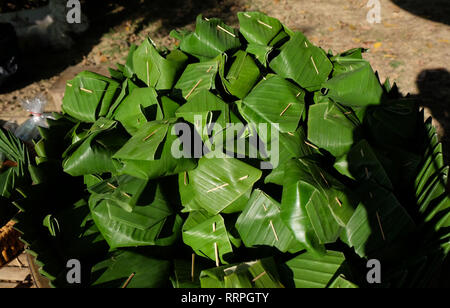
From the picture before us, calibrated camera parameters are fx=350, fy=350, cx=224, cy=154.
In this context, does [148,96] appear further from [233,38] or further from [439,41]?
[439,41]

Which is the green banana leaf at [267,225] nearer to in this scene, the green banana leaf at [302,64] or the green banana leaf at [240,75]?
the green banana leaf at [240,75]

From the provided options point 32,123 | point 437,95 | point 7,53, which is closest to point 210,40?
point 32,123

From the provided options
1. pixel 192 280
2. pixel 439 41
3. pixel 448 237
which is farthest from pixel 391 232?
pixel 439 41

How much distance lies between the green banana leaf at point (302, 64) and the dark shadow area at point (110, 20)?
4.12 meters

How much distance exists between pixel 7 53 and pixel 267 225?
4.53 metres

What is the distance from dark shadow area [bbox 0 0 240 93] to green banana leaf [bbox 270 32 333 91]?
162 inches

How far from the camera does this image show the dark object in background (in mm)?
4242

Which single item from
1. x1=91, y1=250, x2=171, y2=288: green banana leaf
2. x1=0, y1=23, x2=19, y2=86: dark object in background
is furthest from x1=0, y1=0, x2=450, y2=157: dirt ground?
x1=91, y1=250, x2=171, y2=288: green banana leaf

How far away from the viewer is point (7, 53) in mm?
4297

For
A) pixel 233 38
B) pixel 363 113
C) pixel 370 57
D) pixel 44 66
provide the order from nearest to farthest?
pixel 363 113 < pixel 233 38 < pixel 370 57 < pixel 44 66

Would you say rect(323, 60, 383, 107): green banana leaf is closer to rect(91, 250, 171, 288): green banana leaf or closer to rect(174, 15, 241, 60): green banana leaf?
rect(174, 15, 241, 60): green banana leaf

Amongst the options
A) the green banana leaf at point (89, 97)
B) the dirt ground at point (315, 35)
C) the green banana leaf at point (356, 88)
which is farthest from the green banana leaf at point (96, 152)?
the dirt ground at point (315, 35)
